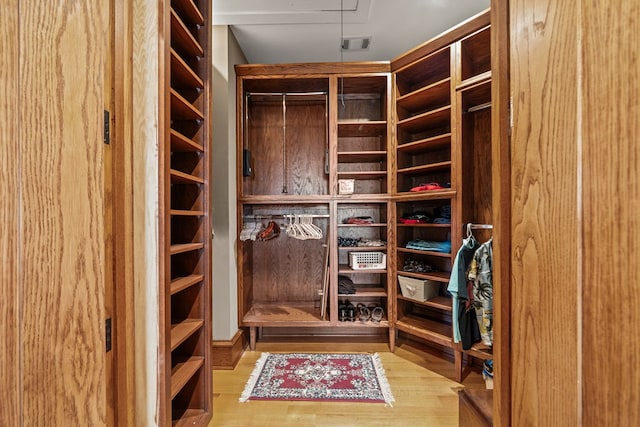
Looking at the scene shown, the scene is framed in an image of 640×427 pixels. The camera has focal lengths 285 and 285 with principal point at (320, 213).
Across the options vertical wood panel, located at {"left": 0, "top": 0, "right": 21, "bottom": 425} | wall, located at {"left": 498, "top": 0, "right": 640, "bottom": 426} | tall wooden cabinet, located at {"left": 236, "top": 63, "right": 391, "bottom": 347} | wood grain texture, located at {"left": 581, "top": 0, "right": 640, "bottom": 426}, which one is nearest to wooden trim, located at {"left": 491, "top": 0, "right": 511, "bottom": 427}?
wall, located at {"left": 498, "top": 0, "right": 640, "bottom": 426}

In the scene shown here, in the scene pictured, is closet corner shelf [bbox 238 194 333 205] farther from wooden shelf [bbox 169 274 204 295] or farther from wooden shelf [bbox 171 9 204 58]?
wooden shelf [bbox 171 9 204 58]

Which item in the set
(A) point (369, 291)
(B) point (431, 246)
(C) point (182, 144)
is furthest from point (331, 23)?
(A) point (369, 291)

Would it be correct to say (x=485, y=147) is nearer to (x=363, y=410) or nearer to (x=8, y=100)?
(x=363, y=410)

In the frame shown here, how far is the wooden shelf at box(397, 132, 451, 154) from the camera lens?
2.39 m

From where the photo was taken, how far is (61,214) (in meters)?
0.70

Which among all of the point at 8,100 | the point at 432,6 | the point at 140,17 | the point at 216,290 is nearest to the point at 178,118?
the point at 140,17

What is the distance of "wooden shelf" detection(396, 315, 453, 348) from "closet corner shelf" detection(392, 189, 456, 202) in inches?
44.7

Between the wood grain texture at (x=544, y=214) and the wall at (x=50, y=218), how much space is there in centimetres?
103

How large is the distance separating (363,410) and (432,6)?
301 centimetres

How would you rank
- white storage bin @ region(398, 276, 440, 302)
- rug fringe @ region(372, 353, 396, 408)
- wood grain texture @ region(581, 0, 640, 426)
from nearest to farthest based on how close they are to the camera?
wood grain texture @ region(581, 0, 640, 426) < rug fringe @ region(372, 353, 396, 408) < white storage bin @ region(398, 276, 440, 302)

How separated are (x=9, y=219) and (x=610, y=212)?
4.06ft

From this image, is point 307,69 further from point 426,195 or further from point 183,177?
point 183,177

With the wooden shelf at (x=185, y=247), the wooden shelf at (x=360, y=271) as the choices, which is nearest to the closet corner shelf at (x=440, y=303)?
the wooden shelf at (x=360, y=271)

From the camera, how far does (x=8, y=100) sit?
67cm
